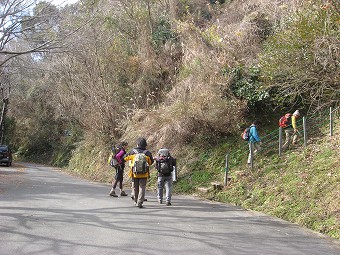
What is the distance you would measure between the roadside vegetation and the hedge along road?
116 cm

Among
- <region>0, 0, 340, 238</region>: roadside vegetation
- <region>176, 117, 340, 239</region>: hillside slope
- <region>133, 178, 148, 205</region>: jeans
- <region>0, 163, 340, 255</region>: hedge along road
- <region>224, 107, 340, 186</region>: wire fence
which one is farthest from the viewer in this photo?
<region>224, 107, 340, 186</region>: wire fence

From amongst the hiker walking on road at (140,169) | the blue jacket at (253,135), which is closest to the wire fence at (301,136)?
the blue jacket at (253,135)

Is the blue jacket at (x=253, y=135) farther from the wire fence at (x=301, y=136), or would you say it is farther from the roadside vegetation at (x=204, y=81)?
the roadside vegetation at (x=204, y=81)

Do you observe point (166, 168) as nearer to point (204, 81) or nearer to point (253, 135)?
point (253, 135)

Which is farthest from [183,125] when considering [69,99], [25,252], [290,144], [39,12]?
[69,99]

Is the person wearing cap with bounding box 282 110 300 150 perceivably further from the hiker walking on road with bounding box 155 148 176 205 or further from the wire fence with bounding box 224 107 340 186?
the hiker walking on road with bounding box 155 148 176 205

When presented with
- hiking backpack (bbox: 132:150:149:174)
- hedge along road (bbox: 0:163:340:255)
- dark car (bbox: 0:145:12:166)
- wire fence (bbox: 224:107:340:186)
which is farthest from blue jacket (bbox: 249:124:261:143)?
dark car (bbox: 0:145:12:166)

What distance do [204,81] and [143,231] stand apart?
10.1 m

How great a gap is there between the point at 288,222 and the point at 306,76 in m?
5.73

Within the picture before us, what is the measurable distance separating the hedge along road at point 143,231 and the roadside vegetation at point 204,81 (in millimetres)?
1158

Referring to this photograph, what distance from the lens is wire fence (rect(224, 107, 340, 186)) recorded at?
13.0 metres

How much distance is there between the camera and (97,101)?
869 inches

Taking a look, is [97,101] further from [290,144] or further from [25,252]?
[25,252]

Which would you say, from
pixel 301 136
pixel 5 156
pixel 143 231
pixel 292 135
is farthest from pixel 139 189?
pixel 5 156
